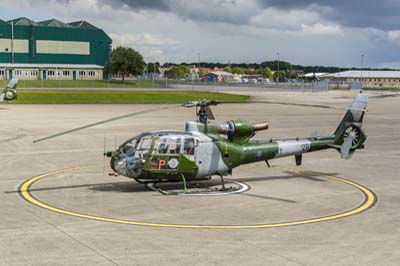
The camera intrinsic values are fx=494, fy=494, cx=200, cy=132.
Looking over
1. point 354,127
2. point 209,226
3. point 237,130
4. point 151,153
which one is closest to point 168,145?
point 151,153

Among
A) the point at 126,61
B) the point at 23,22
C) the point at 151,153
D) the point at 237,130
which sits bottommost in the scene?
the point at 151,153

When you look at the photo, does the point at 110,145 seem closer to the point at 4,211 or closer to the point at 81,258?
the point at 4,211

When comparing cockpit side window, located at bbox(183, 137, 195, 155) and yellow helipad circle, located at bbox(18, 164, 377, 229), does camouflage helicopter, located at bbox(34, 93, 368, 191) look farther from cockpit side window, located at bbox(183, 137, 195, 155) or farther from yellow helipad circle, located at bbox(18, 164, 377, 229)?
yellow helipad circle, located at bbox(18, 164, 377, 229)

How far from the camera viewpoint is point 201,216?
637 inches

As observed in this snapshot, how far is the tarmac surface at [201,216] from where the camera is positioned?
12406 millimetres

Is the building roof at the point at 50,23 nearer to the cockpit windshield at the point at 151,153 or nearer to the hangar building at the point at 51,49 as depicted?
the hangar building at the point at 51,49

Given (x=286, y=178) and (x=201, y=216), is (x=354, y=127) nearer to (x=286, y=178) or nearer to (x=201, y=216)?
(x=286, y=178)

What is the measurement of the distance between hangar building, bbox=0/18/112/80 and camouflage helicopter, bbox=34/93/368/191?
138285mm

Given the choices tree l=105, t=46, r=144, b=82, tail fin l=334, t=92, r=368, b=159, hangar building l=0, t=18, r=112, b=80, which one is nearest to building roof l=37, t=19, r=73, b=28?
hangar building l=0, t=18, r=112, b=80

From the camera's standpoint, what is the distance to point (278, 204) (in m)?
18.1

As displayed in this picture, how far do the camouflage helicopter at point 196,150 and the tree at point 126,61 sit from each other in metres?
115

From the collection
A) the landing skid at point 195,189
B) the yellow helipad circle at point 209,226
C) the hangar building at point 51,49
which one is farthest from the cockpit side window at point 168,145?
the hangar building at point 51,49

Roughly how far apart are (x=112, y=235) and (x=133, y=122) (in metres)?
33.6

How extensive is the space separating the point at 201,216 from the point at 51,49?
6018 inches
